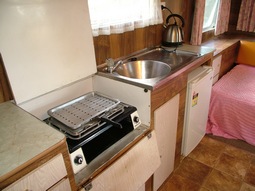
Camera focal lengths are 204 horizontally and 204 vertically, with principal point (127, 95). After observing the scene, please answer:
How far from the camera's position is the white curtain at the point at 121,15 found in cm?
141

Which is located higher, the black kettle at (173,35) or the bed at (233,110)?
the black kettle at (173,35)

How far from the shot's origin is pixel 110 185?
103 centimetres

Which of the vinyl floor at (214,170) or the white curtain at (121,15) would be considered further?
the vinyl floor at (214,170)

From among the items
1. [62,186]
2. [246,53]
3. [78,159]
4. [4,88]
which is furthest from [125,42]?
[246,53]

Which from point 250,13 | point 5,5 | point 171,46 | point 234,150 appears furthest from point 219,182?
point 250,13

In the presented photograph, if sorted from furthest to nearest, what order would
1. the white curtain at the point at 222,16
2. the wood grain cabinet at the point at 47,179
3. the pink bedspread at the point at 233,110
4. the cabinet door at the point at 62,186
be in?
the white curtain at the point at 222,16 → the pink bedspread at the point at 233,110 → the cabinet door at the point at 62,186 → the wood grain cabinet at the point at 47,179

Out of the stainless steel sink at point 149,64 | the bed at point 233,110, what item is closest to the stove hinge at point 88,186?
the stainless steel sink at point 149,64

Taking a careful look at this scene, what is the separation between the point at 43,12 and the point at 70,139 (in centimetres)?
67

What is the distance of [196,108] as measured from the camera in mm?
1855

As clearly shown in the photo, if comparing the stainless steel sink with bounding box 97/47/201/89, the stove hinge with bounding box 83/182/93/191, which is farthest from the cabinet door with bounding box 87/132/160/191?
the stainless steel sink with bounding box 97/47/201/89

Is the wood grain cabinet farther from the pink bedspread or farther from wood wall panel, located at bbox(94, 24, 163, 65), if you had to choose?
the pink bedspread

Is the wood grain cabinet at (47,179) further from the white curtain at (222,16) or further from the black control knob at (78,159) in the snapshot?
the white curtain at (222,16)

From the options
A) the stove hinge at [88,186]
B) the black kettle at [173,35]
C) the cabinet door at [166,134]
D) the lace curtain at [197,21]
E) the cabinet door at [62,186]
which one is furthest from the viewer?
the lace curtain at [197,21]

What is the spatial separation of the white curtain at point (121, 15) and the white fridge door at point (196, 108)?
2.17 ft
